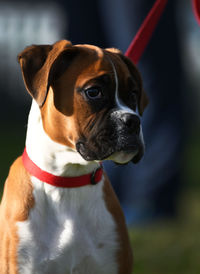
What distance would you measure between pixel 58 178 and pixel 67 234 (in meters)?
0.32

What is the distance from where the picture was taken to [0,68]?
45.2ft

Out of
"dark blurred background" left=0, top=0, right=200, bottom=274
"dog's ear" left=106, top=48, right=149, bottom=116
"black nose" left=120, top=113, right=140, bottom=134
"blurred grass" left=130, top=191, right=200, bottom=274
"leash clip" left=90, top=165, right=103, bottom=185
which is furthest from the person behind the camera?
"dark blurred background" left=0, top=0, right=200, bottom=274

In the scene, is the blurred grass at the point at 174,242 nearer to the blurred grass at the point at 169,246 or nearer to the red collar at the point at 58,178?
the blurred grass at the point at 169,246

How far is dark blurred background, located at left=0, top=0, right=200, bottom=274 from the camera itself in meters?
5.47

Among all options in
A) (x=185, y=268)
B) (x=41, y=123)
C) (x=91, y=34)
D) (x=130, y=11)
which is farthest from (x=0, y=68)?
(x=41, y=123)

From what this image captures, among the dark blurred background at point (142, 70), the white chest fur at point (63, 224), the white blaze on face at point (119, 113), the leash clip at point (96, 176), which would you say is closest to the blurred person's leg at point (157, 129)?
the dark blurred background at point (142, 70)

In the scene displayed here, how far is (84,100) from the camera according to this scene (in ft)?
10.6

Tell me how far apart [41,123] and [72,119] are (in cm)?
20

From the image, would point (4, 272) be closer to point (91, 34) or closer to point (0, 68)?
point (91, 34)

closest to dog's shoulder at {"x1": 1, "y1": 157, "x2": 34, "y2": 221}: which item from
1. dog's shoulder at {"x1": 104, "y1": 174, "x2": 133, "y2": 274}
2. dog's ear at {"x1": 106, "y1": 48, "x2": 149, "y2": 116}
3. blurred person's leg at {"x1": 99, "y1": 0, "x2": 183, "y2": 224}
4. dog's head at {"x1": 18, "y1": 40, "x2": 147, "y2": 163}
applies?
dog's head at {"x1": 18, "y1": 40, "x2": 147, "y2": 163}

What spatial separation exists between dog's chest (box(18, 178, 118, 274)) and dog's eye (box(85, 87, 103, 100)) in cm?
54

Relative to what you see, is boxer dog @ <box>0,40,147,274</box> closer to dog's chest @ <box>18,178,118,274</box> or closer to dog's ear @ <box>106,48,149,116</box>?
dog's chest @ <box>18,178,118,274</box>

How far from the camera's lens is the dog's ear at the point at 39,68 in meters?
3.14

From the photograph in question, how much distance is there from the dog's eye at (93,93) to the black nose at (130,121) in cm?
19
